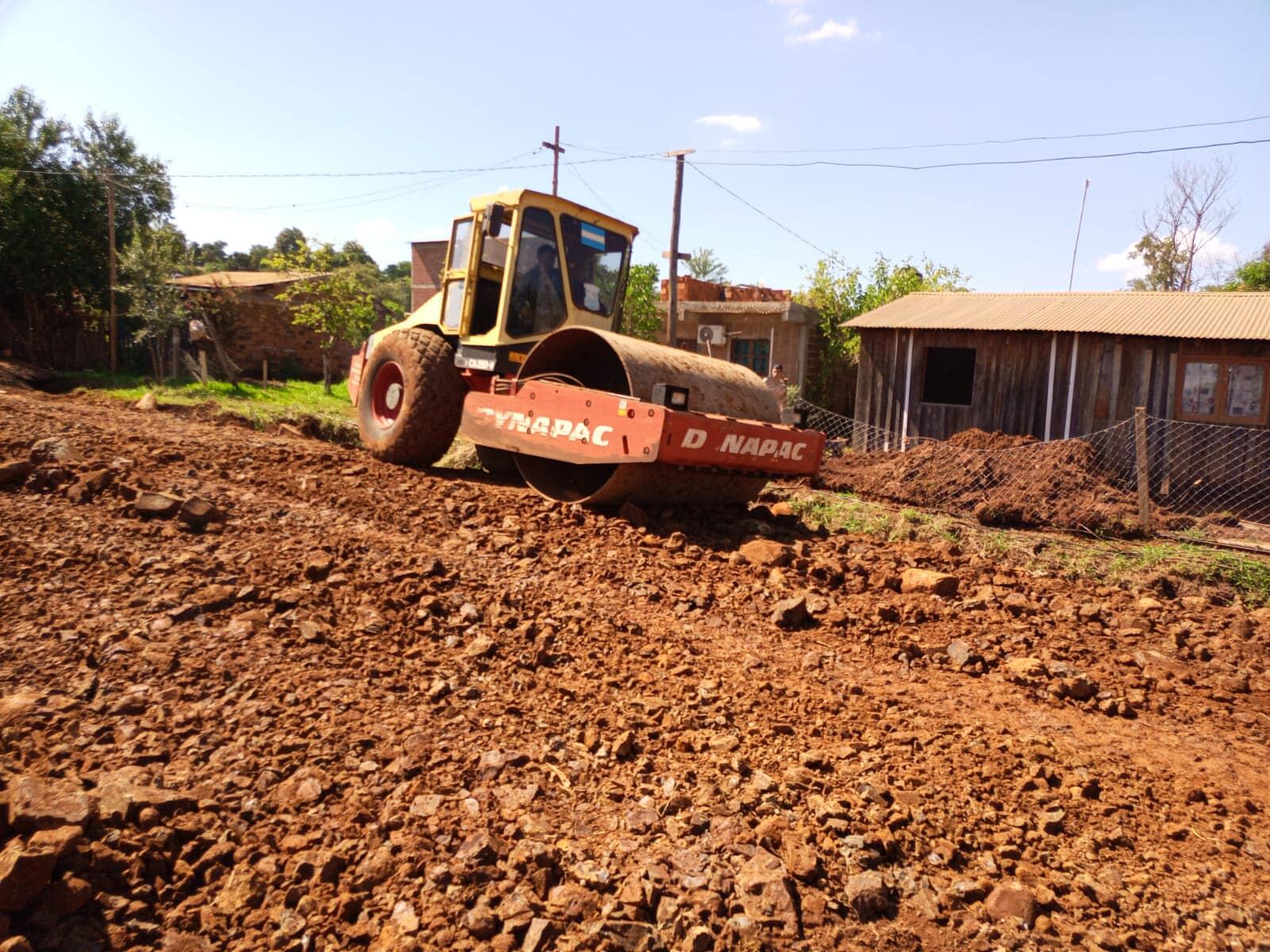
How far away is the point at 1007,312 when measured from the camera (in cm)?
1404

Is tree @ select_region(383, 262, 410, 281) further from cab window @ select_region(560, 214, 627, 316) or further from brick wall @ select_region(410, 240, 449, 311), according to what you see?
cab window @ select_region(560, 214, 627, 316)

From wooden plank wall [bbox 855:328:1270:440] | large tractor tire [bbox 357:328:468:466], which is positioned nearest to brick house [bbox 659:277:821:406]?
wooden plank wall [bbox 855:328:1270:440]

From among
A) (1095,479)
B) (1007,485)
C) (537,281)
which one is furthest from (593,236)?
(1095,479)

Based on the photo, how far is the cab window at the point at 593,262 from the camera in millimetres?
7715

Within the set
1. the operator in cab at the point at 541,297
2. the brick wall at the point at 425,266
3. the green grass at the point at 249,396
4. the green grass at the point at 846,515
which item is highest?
the brick wall at the point at 425,266

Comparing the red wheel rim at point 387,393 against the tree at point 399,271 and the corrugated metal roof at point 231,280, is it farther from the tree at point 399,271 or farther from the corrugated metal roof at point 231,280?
the tree at point 399,271

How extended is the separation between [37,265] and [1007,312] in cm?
2087

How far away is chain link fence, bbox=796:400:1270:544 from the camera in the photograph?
28.2 ft

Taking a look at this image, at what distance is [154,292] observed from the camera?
19.5 meters

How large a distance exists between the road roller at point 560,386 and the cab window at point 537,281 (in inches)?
0.4

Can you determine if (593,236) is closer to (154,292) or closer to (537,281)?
(537,281)

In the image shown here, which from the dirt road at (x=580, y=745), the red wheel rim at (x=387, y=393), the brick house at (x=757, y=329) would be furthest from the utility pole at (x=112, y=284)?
the dirt road at (x=580, y=745)

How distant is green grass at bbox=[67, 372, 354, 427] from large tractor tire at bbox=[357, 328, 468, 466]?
3.51 metres

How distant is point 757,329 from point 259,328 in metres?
12.4
